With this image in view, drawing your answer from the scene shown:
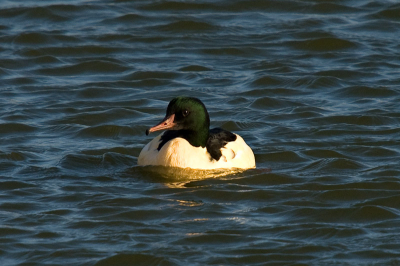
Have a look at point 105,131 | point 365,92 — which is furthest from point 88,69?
point 365,92

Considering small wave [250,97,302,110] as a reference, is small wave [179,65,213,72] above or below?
above

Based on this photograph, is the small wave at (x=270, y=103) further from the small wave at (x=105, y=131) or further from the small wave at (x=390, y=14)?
the small wave at (x=390, y=14)

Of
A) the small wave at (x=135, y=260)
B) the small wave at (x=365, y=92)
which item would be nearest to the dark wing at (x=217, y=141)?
the small wave at (x=135, y=260)

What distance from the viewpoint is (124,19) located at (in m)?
17.9

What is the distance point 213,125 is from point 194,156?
2.24m

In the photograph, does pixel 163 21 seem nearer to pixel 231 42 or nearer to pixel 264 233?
pixel 231 42

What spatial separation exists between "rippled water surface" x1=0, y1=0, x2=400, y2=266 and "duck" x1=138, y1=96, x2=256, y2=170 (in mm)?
171

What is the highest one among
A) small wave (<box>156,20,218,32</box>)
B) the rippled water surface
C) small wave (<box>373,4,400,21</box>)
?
small wave (<box>373,4,400,21</box>)

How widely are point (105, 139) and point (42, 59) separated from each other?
13.6ft

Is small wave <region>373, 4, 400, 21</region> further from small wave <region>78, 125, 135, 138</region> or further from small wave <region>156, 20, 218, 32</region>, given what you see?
small wave <region>78, 125, 135, 138</region>

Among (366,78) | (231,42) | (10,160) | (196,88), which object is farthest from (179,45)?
(10,160)

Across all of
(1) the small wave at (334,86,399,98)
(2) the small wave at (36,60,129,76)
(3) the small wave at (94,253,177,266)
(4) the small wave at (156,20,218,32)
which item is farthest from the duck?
(4) the small wave at (156,20,218,32)

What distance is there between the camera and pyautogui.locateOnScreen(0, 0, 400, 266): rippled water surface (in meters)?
8.74

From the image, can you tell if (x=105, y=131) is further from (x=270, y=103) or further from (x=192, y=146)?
(x=270, y=103)
